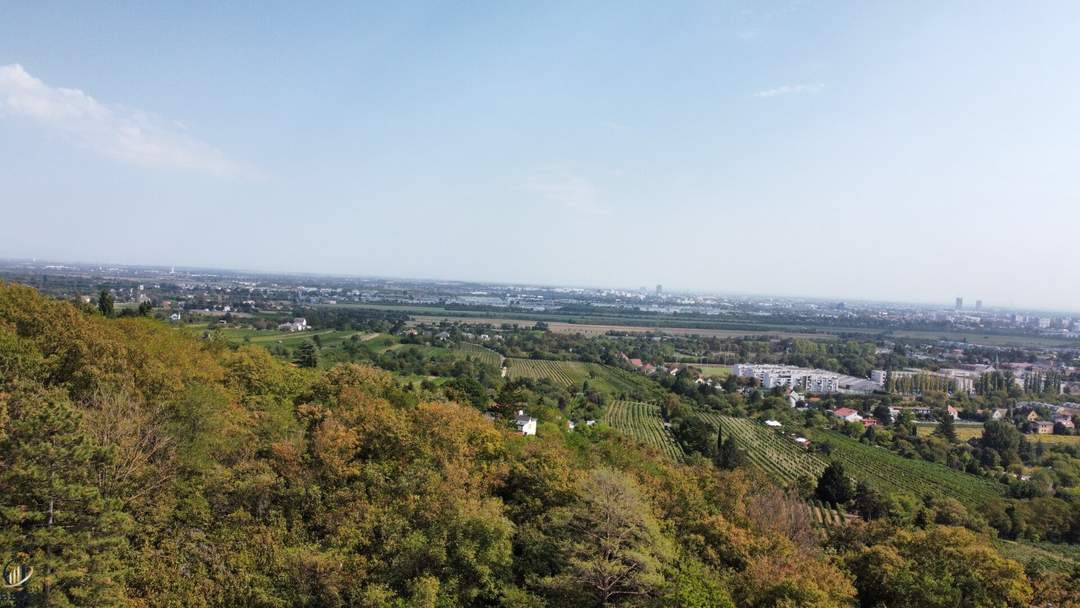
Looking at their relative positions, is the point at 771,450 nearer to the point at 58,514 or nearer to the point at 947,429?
the point at 947,429

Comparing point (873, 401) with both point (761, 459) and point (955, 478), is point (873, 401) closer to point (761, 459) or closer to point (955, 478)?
point (955, 478)

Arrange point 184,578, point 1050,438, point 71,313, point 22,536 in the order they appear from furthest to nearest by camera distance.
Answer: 1. point 1050,438
2. point 71,313
3. point 184,578
4. point 22,536

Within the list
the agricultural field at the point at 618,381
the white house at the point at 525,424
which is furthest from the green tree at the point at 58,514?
the agricultural field at the point at 618,381

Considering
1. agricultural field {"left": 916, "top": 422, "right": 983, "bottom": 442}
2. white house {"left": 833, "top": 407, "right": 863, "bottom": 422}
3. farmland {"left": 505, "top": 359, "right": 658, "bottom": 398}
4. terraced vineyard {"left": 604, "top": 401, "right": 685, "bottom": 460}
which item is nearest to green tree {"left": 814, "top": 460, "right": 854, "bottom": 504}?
terraced vineyard {"left": 604, "top": 401, "right": 685, "bottom": 460}

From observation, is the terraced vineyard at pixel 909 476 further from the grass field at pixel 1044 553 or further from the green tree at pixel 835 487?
the grass field at pixel 1044 553

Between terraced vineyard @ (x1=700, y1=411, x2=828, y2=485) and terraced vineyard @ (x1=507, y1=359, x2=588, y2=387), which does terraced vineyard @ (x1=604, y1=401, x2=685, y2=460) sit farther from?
terraced vineyard @ (x1=507, y1=359, x2=588, y2=387)

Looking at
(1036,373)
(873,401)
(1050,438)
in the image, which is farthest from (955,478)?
(1036,373)

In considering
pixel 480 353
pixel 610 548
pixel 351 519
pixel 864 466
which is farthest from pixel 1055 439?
pixel 351 519
